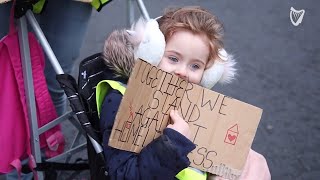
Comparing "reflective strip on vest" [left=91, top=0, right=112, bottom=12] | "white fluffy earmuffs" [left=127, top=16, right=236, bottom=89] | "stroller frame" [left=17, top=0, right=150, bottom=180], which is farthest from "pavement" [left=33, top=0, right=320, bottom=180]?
"white fluffy earmuffs" [left=127, top=16, right=236, bottom=89]

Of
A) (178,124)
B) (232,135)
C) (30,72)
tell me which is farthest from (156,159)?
(30,72)

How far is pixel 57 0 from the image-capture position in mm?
2254

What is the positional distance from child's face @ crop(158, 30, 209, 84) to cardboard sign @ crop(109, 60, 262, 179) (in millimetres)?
154

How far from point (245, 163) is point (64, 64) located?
3.42 feet

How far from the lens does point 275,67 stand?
13.8 feet

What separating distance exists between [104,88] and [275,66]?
2669 millimetres

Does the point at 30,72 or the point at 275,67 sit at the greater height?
the point at 275,67

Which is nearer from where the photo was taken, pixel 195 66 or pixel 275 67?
pixel 195 66

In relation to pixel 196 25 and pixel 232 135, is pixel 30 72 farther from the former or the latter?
pixel 232 135

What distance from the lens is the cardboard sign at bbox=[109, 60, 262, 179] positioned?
157cm

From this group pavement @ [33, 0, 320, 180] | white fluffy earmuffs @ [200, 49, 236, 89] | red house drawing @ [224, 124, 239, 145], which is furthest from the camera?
pavement @ [33, 0, 320, 180]

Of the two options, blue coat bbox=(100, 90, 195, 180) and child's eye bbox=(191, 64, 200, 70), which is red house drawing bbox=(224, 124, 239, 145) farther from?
child's eye bbox=(191, 64, 200, 70)

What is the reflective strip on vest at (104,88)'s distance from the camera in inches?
70.3

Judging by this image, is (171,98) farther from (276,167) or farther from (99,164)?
(276,167)
